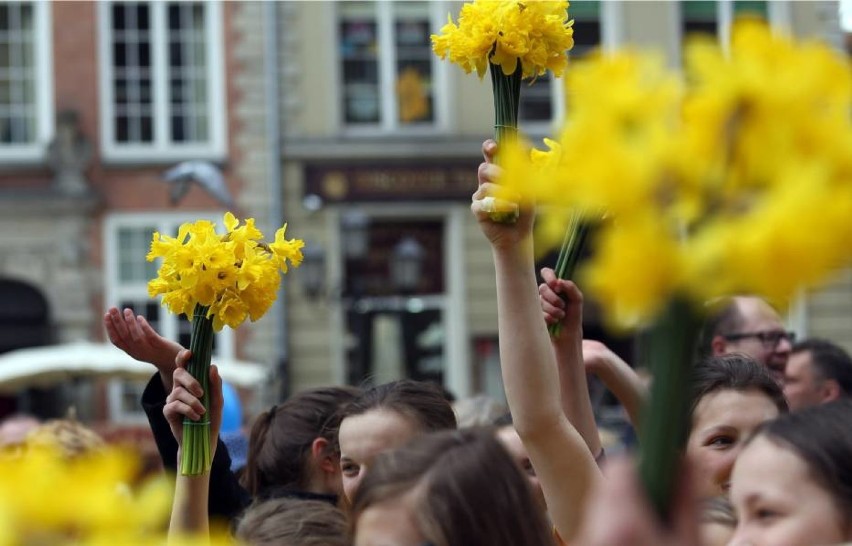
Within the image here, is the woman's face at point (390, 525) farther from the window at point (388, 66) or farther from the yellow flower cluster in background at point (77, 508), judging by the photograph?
the window at point (388, 66)

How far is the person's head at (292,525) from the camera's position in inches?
101

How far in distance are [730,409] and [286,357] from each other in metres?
15.0

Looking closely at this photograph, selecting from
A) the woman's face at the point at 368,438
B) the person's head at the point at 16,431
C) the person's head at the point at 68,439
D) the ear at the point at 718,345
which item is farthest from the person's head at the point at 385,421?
the person's head at the point at 16,431

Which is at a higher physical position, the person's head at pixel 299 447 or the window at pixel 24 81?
the window at pixel 24 81

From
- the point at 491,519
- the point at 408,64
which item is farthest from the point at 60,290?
the point at 491,519

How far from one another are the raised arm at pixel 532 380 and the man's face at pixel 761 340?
2.61 m

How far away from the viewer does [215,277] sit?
2703 mm

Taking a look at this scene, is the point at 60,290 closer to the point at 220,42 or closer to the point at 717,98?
the point at 220,42

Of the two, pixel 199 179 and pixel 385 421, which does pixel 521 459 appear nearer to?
pixel 385 421

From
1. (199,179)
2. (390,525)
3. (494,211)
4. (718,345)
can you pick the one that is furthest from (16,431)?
(199,179)

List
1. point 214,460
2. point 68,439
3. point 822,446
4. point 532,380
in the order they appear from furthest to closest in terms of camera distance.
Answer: point 68,439 → point 214,460 → point 532,380 → point 822,446

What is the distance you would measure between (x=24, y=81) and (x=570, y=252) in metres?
16.2

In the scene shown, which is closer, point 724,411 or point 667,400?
point 667,400

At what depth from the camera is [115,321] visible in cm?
278
